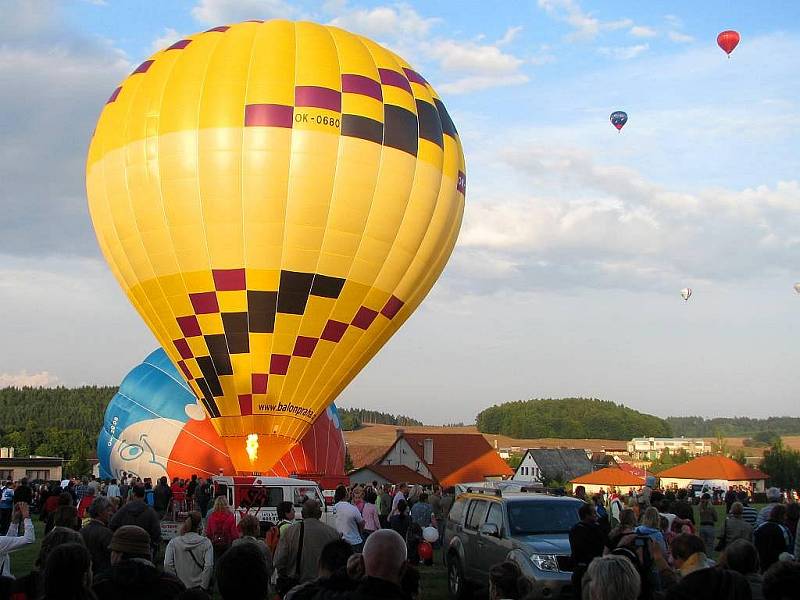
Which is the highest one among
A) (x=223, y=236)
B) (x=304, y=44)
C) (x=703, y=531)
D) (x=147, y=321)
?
(x=304, y=44)

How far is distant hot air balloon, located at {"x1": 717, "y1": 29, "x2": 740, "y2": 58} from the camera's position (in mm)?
30844

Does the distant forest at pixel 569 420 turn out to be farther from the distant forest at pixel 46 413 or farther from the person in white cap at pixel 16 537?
the person in white cap at pixel 16 537

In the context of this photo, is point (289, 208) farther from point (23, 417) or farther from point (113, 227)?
point (23, 417)

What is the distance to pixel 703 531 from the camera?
14344 millimetres

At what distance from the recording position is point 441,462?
57094 millimetres

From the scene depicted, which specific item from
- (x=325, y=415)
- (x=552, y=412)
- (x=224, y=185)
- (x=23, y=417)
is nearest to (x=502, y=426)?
(x=552, y=412)

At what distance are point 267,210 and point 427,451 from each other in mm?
40917

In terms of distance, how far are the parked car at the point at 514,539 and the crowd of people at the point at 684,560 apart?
1089mm

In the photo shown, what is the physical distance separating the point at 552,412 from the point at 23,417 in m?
75.4

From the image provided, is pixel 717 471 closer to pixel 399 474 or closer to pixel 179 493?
pixel 399 474

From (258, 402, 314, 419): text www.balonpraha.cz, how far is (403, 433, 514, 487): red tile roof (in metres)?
37.0

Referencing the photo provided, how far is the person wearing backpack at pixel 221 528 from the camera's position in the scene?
10039 mm

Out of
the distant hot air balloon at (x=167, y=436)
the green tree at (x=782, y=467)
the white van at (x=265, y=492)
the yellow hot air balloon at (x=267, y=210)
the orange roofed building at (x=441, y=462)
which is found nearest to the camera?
the white van at (x=265, y=492)

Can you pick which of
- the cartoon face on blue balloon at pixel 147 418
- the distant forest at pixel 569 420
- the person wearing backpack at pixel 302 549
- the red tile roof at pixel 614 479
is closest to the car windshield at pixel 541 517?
the person wearing backpack at pixel 302 549
